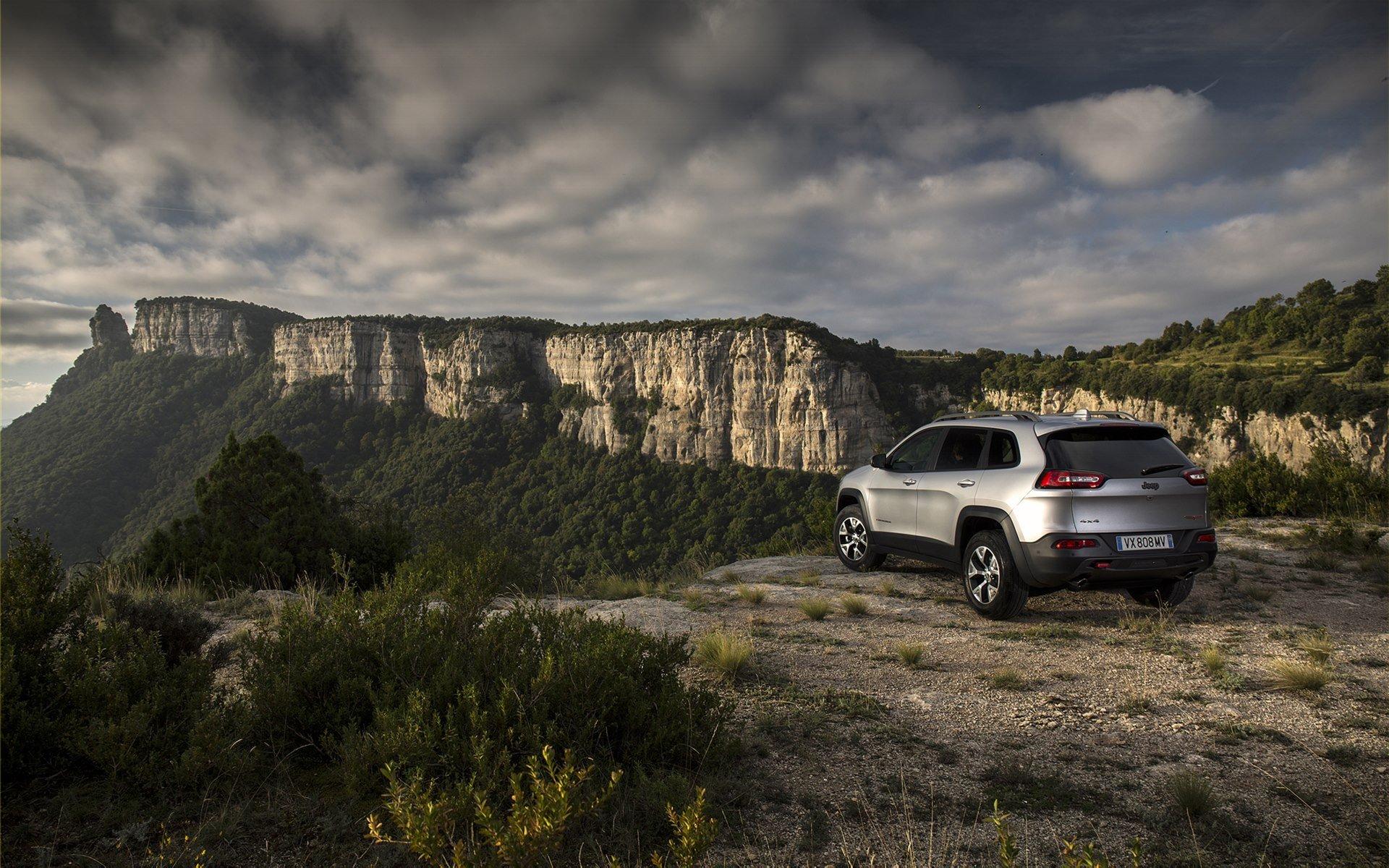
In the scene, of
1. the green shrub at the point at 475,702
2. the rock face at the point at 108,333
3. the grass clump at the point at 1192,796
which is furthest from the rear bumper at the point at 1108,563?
the rock face at the point at 108,333

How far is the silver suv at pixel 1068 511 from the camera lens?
528 cm

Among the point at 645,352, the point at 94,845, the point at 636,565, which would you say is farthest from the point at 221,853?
the point at 645,352

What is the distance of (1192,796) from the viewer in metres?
2.57

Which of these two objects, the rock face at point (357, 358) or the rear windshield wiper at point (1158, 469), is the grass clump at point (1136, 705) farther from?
the rock face at point (357, 358)

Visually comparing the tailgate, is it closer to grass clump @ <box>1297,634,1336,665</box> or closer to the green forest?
grass clump @ <box>1297,634,1336,665</box>

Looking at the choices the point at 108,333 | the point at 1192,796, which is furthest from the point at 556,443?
the point at 108,333

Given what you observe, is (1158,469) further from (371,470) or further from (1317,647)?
(371,470)

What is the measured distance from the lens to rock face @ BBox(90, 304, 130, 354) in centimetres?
10588

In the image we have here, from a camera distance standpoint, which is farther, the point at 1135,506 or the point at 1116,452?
the point at 1116,452

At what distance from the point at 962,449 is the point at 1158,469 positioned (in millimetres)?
1772

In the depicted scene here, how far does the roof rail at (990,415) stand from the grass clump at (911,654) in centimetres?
259

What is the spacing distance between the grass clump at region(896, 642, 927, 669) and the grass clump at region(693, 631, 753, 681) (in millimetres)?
1172

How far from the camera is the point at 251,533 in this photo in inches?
356

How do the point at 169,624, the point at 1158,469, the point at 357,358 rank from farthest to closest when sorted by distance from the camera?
1. the point at 357,358
2. the point at 1158,469
3. the point at 169,624
